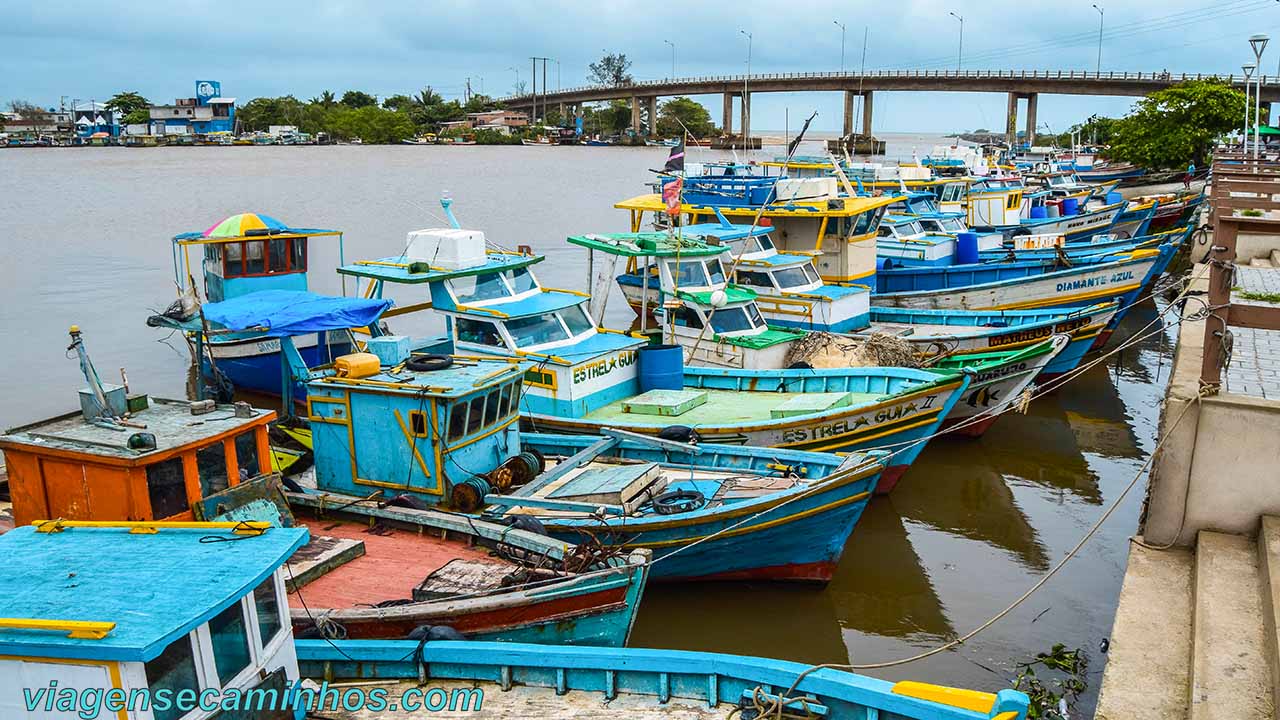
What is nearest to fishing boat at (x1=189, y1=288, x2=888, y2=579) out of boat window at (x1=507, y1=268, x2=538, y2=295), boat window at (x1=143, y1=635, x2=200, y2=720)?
boat window at (x1=507, y1=268, x2=538, y2=295)

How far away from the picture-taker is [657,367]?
604 inches

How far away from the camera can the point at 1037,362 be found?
17.1 metres

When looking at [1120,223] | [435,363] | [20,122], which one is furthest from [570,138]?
[435,363]

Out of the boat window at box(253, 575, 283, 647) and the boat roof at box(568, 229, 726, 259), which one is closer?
the boat window at box(253, 575, 283, 647)

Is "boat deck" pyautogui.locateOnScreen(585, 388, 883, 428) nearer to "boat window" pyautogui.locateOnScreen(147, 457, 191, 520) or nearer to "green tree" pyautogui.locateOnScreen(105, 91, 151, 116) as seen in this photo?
"boat window" pyautogui.locateOnScreen(147, 457, 191, 520)

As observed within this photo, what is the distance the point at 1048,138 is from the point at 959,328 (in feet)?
405

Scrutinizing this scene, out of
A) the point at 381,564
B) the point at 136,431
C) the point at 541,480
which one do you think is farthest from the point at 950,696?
the point at 136,431

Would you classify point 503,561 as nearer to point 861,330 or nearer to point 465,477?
point 465,477

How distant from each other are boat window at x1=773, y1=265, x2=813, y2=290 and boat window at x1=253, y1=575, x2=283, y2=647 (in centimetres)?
1470

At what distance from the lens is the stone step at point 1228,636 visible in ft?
21.1

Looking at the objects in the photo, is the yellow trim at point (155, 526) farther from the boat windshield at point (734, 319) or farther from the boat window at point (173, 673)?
the boat windshield at point (734, 319)

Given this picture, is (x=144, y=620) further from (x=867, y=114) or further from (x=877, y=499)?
(x=867, y=114)

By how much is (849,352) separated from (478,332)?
6.46 m

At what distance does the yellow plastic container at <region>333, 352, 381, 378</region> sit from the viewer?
10.7m
